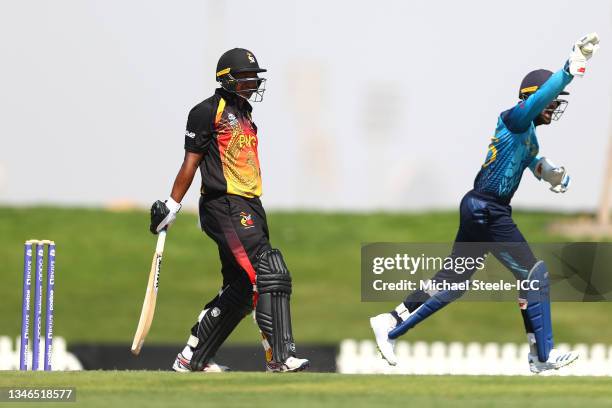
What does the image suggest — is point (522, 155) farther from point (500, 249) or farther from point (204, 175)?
point (204, 175)

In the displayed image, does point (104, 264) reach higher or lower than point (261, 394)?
lower

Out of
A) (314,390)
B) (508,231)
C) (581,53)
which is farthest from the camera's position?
(508,231)

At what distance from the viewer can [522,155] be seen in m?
8.83

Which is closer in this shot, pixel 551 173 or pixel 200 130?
pixel 200 130

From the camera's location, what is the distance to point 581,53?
27.8 feet

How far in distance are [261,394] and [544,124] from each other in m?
3.08

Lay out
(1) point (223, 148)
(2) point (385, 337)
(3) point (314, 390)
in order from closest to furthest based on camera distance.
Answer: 1. (3) point (314, 390)
2. (1) point (223, 148)
3. (2) point (385, 337)

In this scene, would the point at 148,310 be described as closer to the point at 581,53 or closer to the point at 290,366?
the point at 290,366

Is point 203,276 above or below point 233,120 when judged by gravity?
below

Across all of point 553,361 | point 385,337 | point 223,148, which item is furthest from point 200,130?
→ point 553,361

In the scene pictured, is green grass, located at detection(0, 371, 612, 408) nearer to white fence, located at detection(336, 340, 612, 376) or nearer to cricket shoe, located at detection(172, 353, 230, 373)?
cricket shoe, located at detection(172, 353, 230, 373)

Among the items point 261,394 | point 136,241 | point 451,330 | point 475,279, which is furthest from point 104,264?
point 261,394

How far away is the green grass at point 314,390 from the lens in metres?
6.68

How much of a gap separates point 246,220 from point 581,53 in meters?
2.39
